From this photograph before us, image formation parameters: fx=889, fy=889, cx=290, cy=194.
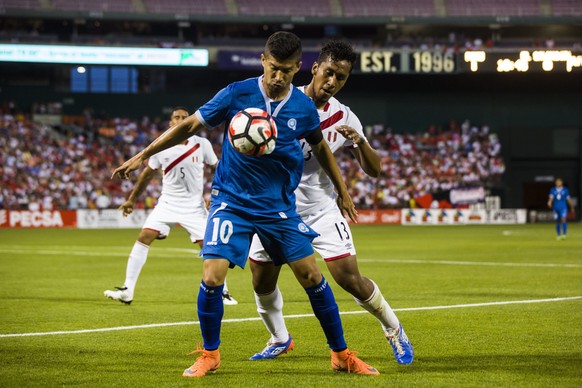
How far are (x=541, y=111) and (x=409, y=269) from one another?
127 ft

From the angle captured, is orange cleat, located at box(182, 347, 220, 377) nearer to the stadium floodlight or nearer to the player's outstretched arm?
the player's outstretched arm

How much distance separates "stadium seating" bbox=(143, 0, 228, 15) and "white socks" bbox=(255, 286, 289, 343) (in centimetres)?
4355

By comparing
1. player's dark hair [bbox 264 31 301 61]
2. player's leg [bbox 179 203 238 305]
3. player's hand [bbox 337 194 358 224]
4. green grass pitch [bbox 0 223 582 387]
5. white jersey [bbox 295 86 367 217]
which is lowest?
green grass pitch [bbox 0 223 582 387]

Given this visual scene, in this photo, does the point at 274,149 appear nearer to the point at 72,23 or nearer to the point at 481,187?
the point at 481,187

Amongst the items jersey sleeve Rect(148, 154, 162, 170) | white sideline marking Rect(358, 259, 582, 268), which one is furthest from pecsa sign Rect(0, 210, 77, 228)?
jersey sleeve Rect(148, 154, 162, 170)

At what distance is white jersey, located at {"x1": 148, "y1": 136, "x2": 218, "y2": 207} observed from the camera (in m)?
12.6

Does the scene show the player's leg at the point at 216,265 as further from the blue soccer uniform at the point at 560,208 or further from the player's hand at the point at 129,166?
the blue soccer uniform at the point at 560,208

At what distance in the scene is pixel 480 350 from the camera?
7719mm

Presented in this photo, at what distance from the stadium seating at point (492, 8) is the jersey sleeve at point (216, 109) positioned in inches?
1840

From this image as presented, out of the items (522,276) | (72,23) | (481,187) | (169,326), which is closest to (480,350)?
(169,326)

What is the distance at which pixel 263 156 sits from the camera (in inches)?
254

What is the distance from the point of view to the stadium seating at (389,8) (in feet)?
167

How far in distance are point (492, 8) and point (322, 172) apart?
46.8m

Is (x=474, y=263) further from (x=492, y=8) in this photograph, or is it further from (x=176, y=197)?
(x=492, y=8)
